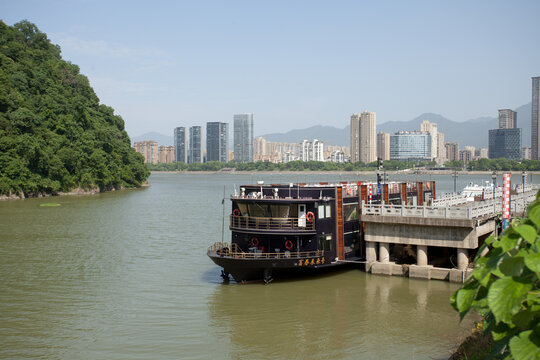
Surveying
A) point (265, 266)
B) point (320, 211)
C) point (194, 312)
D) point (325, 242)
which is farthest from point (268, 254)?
point (194, 312)

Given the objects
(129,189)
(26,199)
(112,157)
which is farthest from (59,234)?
(129,189)

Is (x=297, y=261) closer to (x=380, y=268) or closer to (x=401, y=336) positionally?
(x=380, y=268)

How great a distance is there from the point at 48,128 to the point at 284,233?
72.4m

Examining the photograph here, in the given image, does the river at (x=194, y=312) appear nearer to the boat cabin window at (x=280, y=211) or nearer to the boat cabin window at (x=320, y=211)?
the boat cabin window at (x=280, y=211)

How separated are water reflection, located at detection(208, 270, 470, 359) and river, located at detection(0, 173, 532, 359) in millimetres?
46

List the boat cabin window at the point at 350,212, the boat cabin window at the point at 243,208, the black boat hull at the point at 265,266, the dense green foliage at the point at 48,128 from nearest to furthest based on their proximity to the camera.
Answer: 1. the black boat hull at the point at 265,266
2. the boat cabin window at the point at 243,208
3. the boat cabin window at the point at 350,212
4. the dense green foliage at the point at 48,128

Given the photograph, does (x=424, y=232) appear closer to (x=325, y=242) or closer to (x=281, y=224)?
(x=325, y=242)

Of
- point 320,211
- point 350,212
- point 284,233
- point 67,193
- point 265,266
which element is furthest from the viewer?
point 67,193

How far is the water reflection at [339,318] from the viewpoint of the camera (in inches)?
701

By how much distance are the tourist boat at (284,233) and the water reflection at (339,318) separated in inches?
44.4

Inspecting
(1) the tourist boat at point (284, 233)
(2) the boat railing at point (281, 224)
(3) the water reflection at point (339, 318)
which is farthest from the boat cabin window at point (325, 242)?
(3) the water reflection at point (339, 318)

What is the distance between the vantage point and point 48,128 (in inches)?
3366

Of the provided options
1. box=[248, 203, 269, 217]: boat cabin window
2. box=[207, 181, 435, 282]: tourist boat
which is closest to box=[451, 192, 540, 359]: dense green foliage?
box=[207, 181, 435, 282]: tourist boat

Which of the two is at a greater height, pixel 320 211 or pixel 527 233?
pixel 527 233
